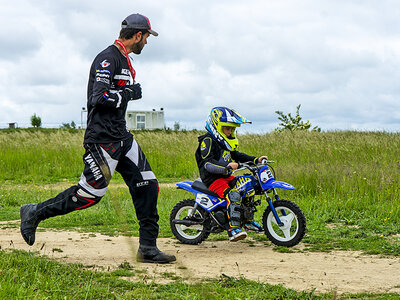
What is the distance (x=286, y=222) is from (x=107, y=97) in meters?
2.74

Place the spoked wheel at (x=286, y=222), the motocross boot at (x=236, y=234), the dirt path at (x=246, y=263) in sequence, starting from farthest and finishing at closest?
the spoked wheel at (x=286, y=222), the motocross boot at (x=236, y=234), the dirt path at (x=246, y=263)

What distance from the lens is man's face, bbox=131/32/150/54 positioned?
5.36 metres

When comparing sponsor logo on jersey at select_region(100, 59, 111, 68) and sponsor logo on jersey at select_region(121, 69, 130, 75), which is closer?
sponsor logo on jersey at select_region(100, 59, 111, 68)

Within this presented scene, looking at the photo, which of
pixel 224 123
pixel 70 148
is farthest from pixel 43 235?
pixel 70 148

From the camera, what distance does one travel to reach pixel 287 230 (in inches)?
247

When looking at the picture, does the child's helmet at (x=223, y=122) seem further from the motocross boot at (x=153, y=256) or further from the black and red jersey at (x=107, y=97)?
the motocross boot at (x=153, y=256)

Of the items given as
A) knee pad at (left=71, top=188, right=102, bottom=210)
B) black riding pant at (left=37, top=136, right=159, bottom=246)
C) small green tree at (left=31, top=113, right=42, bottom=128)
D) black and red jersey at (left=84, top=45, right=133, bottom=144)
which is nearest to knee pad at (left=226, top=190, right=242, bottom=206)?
black riding pant at (left=37, top=136, right=159, bottom=246)

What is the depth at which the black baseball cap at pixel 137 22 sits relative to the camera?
208 inches

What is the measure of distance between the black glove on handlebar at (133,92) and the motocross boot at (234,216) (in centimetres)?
184

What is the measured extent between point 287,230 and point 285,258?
66cm

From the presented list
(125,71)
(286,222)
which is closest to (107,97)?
(125,71)

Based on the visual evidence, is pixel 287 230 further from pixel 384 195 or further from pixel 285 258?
pixel 384 195

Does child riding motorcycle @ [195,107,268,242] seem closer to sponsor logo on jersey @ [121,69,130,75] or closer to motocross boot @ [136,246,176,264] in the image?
motocross boot @ [136,246,176,264]

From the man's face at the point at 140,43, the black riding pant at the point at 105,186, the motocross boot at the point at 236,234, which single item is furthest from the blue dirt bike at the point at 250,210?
the man's face at the point at 140,43
